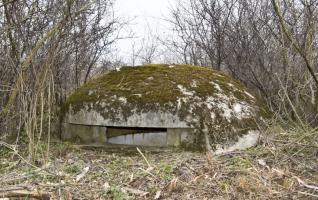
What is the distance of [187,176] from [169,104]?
1733 mm

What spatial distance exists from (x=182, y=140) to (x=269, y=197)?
2.13m

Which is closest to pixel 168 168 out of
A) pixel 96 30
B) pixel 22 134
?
pixel 22 134

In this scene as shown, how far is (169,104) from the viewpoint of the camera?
5.56 m

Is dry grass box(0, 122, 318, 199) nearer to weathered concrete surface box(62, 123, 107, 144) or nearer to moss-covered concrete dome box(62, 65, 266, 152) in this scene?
moss-covered concrete dome box(62, 65, 266, 152)

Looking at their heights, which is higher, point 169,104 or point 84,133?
point 169,104

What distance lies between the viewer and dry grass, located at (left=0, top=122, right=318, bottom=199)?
3.59m

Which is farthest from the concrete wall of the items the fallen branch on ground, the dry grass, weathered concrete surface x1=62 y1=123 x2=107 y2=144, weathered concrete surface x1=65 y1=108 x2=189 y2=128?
the fallen branch on ground

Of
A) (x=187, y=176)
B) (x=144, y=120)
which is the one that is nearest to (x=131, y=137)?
(x=144, y=120)

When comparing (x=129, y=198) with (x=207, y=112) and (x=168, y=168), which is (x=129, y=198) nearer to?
(x=168, y=168)

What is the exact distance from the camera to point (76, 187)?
3.74 metres

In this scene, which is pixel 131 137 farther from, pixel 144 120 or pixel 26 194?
pixel 26 194

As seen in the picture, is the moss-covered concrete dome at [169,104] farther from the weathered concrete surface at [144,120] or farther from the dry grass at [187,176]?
the dry grass at [187,176]

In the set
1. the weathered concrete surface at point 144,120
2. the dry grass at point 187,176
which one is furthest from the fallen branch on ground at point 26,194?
the weathered concrete surface at point 144,120

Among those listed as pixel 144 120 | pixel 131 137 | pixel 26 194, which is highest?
pixel 144 120
